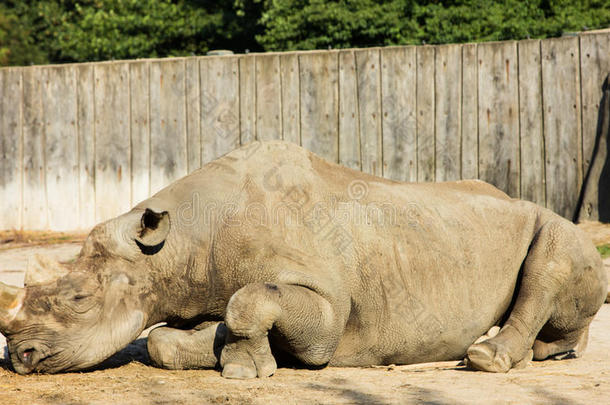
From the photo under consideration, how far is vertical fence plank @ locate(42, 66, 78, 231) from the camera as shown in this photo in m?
13.0

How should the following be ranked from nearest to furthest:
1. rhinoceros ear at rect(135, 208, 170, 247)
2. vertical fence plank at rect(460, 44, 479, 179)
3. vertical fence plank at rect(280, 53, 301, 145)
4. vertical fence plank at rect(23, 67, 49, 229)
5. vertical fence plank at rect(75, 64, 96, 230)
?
rhinoceros ear at rect(135, 208, 170, 247), vertical fence plank at rect(460, 44, 479, 179), vertical fence plank at rect(280, 53, 301, 145), vertical fence plank at rect(75, 64, 96, 230), vertical fence plank at rect(23, 67, 49, 229)

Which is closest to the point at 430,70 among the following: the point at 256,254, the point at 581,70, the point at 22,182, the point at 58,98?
the point at 581,70

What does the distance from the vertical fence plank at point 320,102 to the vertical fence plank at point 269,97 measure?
34 centimetres

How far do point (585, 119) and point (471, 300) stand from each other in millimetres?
6312

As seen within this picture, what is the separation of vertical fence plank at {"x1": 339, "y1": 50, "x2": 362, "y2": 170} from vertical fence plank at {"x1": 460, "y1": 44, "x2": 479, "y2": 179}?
1.43 meters

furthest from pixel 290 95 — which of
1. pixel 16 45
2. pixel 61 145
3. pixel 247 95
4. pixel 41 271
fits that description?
pixel 16 45

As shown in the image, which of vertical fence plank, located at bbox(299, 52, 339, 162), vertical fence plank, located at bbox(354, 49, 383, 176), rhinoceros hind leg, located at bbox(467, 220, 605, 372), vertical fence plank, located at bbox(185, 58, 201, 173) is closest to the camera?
rhinoceros hind leg, located at bbox(467, 220, 605, 372)

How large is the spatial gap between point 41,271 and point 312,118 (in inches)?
295

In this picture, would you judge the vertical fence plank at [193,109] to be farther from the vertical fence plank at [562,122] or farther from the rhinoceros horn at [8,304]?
the rhinoceros horn at [8,304]

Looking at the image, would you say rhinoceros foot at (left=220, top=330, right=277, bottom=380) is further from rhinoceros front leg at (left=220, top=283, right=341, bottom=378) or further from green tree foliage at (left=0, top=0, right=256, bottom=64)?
green tree foliage at (left=0, top=0, right=256, bottom=64)

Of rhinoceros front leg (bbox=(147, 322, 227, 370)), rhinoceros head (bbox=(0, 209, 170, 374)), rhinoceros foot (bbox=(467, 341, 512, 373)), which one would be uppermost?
rhinoceros head (bbox=(0, 209, 170, 374))

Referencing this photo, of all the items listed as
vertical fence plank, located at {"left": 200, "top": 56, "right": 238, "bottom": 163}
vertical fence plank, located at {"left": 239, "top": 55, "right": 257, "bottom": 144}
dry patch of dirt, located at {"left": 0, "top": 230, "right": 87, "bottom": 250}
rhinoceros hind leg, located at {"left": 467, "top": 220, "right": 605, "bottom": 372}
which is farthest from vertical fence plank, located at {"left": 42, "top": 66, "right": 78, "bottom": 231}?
rhinoceros hind leg, located at {"left": 467, "top": 220, "right": 605, "bottom": 372}

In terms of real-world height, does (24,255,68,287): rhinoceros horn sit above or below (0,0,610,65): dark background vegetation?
below

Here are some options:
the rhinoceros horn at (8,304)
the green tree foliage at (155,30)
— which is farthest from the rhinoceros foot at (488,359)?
the green tree foliage at (155,30)
